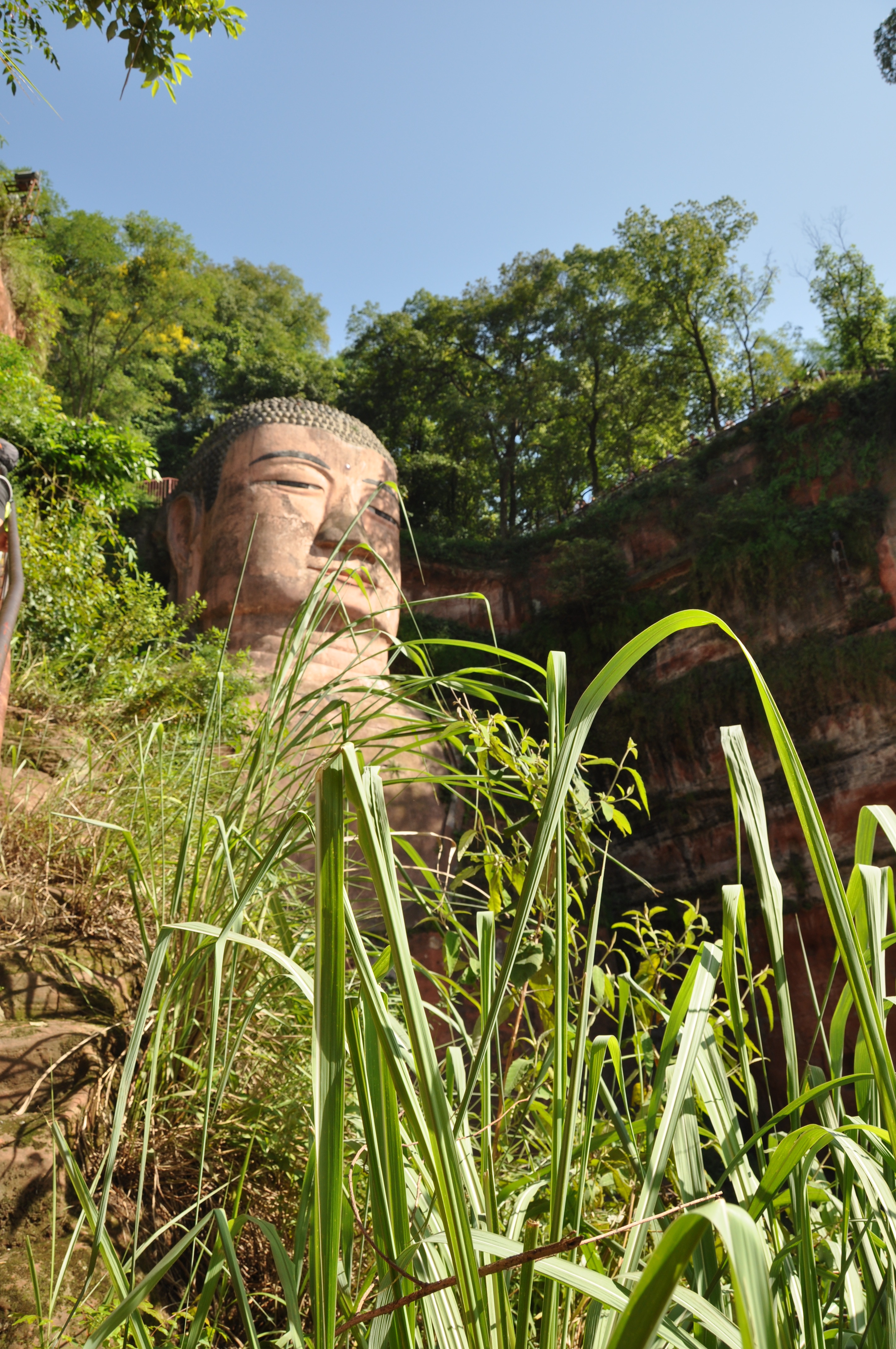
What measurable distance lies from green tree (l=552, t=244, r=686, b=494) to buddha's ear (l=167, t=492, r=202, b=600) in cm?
858

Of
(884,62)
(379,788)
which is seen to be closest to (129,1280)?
(379,788)

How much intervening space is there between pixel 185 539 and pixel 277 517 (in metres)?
1.24

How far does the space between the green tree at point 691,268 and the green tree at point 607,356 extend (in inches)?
8.2

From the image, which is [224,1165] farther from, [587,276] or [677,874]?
[587,276]

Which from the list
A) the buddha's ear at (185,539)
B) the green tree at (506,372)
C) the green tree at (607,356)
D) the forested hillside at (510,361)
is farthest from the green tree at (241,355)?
the buddha's ear at (185,539)

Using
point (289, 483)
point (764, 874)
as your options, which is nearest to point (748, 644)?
point (289, 483)

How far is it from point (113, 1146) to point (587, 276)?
52.5 ft

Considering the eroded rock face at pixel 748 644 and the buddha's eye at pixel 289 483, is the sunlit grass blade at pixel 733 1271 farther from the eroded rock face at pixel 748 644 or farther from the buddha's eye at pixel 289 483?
the eroded rock face at pixel 748 644

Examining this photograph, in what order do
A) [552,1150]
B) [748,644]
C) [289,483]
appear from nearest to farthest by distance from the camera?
[552,1150] → [289,483] → [748,644]

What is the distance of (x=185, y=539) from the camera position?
7445 mm

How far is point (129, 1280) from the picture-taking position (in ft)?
2.54

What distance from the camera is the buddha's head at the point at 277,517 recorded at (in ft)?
20.7

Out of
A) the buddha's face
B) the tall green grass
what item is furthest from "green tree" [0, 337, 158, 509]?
the tall green grass

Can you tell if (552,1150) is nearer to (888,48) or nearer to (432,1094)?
(432,1094)
